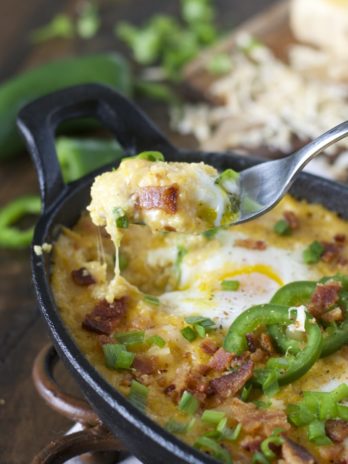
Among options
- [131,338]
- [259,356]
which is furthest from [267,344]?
[131,338]

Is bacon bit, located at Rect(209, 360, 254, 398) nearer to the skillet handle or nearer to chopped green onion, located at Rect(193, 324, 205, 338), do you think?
chopped green onion, located at Rect(193, 324, 205, 338)

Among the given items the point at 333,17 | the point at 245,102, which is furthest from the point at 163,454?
the point at 333,17

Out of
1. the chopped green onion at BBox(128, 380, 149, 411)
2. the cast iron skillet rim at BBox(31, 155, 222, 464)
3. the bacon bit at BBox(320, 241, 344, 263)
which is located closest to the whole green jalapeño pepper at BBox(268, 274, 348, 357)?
the bacon bit at BBox(320, 241, 344, 263)

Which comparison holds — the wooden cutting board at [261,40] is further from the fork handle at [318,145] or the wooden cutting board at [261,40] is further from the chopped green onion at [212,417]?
the chopped green onion at [212,417]

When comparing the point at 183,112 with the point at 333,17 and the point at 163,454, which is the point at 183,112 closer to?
the point at 333,17

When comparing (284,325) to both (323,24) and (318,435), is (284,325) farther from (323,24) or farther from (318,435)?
(323,24)
